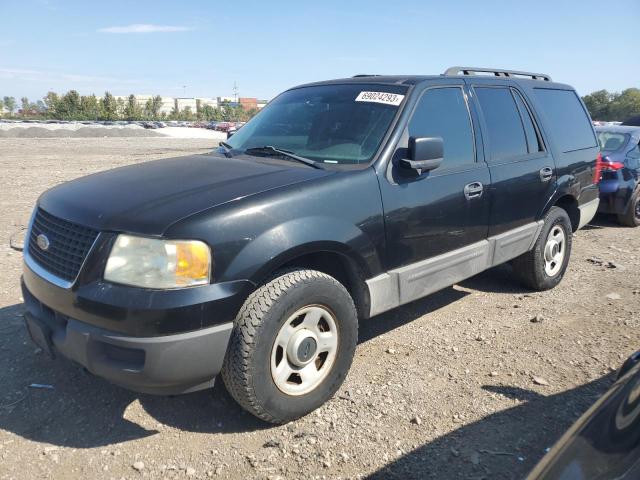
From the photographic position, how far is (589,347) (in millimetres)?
3941

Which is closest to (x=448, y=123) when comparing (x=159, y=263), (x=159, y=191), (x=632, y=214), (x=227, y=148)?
(x=227, y=148)

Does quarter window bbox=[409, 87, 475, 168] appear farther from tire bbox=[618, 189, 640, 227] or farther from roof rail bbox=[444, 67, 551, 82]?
tire bbox=[618, 189, 640, 227]

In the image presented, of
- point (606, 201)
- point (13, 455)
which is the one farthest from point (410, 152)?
point (606, 201)

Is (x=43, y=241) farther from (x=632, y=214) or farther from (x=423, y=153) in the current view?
(x=632, y=214)

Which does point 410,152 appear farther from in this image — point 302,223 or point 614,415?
point 614,415

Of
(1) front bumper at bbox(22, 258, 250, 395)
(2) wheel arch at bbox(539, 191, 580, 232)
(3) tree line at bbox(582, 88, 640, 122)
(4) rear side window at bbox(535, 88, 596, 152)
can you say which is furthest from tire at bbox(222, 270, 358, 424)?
(3) tree line at bbox(582, 88, 640, 122)

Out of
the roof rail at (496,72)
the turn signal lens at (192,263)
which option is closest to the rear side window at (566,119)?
the roof rail at (496,72)

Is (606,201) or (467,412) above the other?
(606,201)

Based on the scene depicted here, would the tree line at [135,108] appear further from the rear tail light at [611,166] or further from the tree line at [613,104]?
the rear tail light at [611,166]

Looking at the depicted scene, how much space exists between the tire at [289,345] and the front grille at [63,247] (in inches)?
34.3

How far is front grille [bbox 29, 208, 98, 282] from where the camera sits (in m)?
2.62

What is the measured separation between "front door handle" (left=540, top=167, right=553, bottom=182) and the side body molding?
0.43 m

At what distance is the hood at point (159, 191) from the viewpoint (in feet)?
8.47

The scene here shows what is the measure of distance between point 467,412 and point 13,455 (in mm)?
2529
